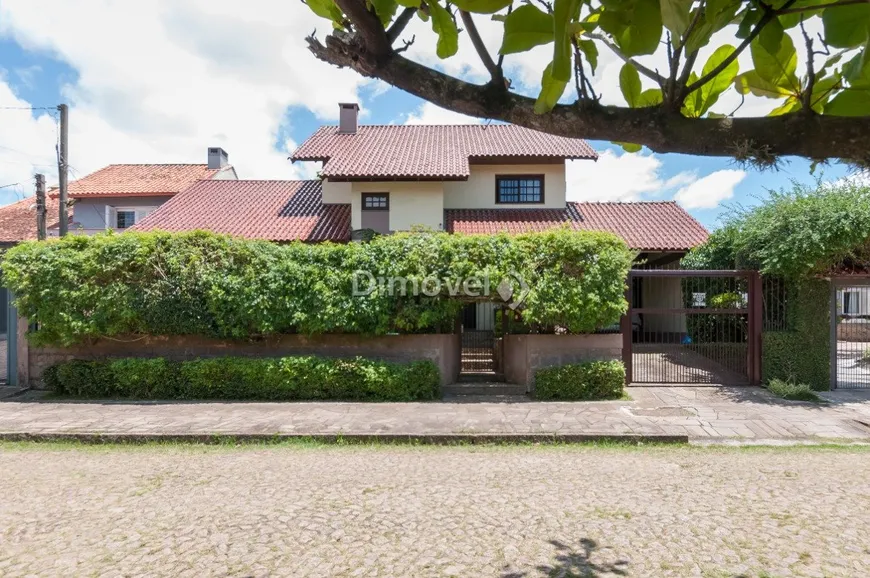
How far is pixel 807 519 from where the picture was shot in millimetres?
4367

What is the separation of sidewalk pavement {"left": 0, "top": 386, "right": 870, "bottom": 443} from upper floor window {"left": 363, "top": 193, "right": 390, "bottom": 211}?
872 centimetres

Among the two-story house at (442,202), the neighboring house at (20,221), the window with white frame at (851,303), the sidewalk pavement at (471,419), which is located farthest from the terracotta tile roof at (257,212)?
the window with white frame at (851,303)

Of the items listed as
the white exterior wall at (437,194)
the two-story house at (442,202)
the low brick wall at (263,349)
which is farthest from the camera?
the white exterior wall at (437,194)

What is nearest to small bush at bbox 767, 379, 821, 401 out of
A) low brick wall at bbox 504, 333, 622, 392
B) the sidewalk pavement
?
the sidewalk pavement

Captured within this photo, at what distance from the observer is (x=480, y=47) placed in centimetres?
172

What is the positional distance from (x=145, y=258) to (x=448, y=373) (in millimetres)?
6015

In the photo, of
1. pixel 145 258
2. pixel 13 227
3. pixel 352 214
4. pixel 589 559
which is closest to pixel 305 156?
pixel 352 214

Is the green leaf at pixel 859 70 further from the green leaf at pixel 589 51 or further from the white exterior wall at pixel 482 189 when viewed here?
the white exterior wall at pixel 482 189

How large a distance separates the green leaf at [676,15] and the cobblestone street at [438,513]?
3.27 metres

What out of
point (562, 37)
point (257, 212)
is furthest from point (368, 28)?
point (257, 212)

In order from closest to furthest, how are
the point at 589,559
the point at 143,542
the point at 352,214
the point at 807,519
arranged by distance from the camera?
1. the point at 589,559
2. the point at 143,542
3. the point at 807,519
4. the point at 352,214

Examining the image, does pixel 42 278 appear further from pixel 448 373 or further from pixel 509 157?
pixel 509 157

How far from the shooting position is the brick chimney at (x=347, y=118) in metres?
20.9

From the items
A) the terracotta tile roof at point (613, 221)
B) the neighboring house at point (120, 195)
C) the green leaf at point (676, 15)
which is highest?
the neighboring house at point (120, 195)
